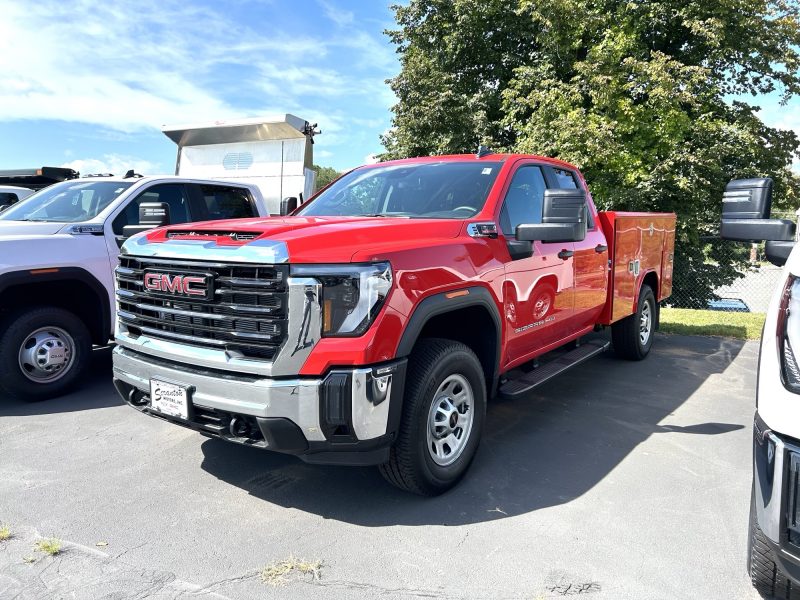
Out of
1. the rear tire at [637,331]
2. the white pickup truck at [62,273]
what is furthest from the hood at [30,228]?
the rear tire at [637,331]

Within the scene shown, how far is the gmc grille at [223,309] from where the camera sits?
109 inches

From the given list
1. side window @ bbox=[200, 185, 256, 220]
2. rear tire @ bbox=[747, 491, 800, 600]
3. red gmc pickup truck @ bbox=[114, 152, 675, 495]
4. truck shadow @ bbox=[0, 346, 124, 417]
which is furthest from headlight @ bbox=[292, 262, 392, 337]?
side window @ bbox=[200, 185, 256, 220]

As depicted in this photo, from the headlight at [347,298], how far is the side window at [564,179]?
293 centimetres

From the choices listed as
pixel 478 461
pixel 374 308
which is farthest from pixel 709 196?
pixel 374 308

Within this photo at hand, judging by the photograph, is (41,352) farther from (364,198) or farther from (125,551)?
(364,198)

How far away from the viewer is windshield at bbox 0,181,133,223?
566 cm

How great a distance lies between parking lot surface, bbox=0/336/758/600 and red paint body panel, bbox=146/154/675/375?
0.88m

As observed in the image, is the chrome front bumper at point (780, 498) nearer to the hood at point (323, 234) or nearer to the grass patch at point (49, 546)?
the hood at point (323, 234)

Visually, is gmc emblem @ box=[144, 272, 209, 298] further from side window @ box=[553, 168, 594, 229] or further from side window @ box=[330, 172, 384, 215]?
side window @ box=[553, 168, 594, 229]

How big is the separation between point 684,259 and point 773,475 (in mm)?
15414

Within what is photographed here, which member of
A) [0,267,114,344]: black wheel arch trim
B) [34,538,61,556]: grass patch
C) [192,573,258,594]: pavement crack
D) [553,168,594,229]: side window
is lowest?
[34,538,61,556]: grass patch

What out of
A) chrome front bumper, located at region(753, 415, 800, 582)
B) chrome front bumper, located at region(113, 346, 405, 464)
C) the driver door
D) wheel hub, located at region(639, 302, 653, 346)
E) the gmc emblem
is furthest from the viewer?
wheel hub, located at region(639, 302, 653, 346)

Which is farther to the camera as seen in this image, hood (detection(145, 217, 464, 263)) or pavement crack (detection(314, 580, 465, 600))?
hood (detection(145, 217, 464, 263))

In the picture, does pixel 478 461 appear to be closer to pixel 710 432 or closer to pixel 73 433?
pixel 710 432
